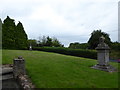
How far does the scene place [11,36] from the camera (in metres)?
22.9

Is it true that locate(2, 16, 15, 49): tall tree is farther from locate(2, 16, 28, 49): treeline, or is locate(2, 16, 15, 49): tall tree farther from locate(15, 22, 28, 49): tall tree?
locate(15, 22, 28, 49): tall tree

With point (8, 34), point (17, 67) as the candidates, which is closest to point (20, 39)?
point (8, 34)

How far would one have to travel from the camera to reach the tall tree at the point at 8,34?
22234 mm

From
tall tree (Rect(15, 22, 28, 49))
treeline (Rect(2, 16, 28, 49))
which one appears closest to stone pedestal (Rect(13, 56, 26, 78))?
treeline (Rect(2, 16, 28, 49))

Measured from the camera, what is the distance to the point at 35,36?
4303 cm

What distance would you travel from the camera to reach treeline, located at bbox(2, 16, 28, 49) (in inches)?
879

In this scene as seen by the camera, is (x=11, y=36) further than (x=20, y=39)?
No

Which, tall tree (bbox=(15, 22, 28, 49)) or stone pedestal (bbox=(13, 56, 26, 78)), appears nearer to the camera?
stone pedestal (bbox=(13, 56, 26, 78))

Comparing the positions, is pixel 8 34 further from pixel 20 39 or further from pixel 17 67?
pixel 17 67

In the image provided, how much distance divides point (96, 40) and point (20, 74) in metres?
25.5

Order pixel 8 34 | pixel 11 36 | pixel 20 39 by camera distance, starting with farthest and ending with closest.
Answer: pixel 20 39, pixel 11 36, pixel 8 34

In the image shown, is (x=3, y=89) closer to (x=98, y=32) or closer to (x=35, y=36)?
(x=98, y=32)

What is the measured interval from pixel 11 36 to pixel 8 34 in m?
0.73

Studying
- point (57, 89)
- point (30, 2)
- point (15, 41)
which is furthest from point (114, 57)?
point (15, 41)
